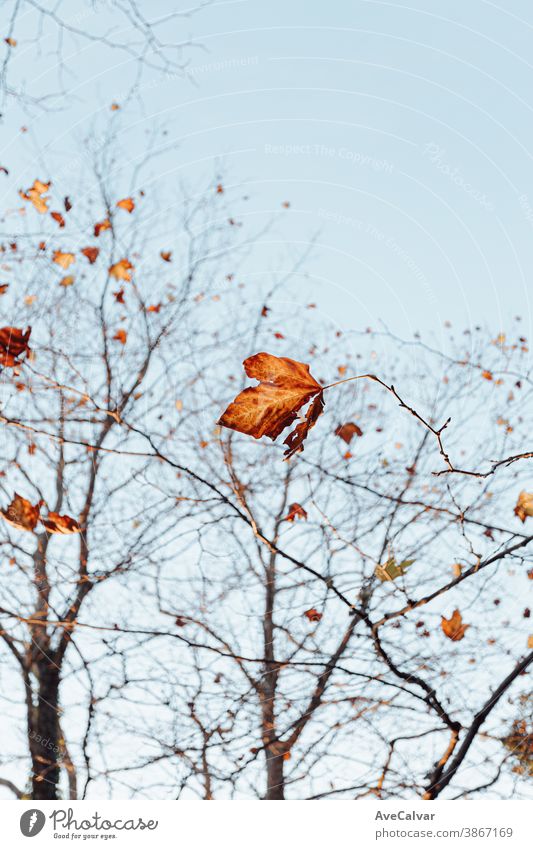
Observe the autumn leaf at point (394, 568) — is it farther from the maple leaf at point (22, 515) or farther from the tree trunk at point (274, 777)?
the maple leaf at point (22, 515)

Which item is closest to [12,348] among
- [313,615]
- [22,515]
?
[22,515]

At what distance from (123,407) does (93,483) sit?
793mm

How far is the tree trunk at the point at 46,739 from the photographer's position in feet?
15.3

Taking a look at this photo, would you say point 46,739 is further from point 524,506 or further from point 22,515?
point 524,506

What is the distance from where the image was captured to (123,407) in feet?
20.2

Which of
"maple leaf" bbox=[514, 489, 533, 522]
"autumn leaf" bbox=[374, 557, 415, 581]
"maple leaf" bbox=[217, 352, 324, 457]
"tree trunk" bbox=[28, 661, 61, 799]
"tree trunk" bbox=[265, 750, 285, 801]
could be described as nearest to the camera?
"maple leaf" bbox=[217, 352, 324, 457]

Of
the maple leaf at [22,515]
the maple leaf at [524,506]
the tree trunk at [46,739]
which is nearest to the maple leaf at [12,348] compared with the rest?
the maple leaf at [22,515]

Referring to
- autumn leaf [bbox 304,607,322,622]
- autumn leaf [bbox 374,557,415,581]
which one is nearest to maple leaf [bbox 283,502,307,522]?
autumn leaf [bbox 304,607,322,622]

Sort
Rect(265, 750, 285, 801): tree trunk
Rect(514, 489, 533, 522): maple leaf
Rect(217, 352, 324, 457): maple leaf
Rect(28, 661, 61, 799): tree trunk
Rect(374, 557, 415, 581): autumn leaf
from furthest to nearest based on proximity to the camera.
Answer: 1. Rect(28, 661, 61, 799): tree trunk
2. Rect(265, 750, 285, 801): tree trunk
3. Rect(514, 489, 533, 522): maple leaf
4. Rect(374, 557, 415, 581): autumn leaf
5. Rect(217, 352, 324, 457): maple leaf

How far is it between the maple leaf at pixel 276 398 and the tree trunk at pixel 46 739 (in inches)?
154

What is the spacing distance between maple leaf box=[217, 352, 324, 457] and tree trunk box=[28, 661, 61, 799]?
390cm

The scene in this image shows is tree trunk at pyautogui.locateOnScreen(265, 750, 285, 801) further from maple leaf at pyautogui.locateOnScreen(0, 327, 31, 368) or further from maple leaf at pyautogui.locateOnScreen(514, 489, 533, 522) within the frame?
maple leaf at pyautogui.locateOnScreen(0, 327, 31, 368)

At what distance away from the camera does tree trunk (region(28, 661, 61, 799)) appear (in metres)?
4.66

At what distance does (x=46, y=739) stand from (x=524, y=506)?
13.2 feet
